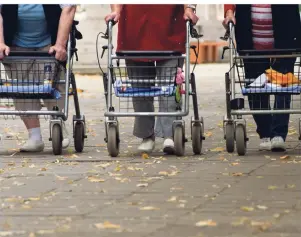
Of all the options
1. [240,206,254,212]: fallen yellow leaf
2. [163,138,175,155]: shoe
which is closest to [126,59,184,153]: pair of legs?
[163,138,175,155]: shoe

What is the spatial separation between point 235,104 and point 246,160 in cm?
53

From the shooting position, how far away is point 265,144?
1062cm

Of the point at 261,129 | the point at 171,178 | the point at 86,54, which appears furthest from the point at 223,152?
the point at 86,54

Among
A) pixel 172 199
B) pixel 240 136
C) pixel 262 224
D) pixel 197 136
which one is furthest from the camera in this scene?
pixel 197 136

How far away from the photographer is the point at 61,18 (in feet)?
34.1

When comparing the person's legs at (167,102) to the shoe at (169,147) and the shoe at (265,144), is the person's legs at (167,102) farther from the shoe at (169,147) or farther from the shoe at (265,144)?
the shoe at (265,144)

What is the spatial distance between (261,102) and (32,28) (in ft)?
6.92

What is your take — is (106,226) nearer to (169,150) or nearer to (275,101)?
(169,150)

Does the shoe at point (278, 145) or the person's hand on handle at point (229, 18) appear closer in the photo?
the person's hand on handle at point (229, 18)

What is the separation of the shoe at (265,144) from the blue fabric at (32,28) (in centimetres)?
209

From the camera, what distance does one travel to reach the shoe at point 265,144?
1057cm

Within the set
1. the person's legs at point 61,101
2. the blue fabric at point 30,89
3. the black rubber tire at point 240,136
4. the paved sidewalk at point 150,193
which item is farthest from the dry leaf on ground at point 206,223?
the person's legs at point 61,101

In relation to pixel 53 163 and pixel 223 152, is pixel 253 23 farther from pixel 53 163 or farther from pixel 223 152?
pixel 53 163

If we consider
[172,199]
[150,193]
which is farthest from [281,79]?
[172,199]
